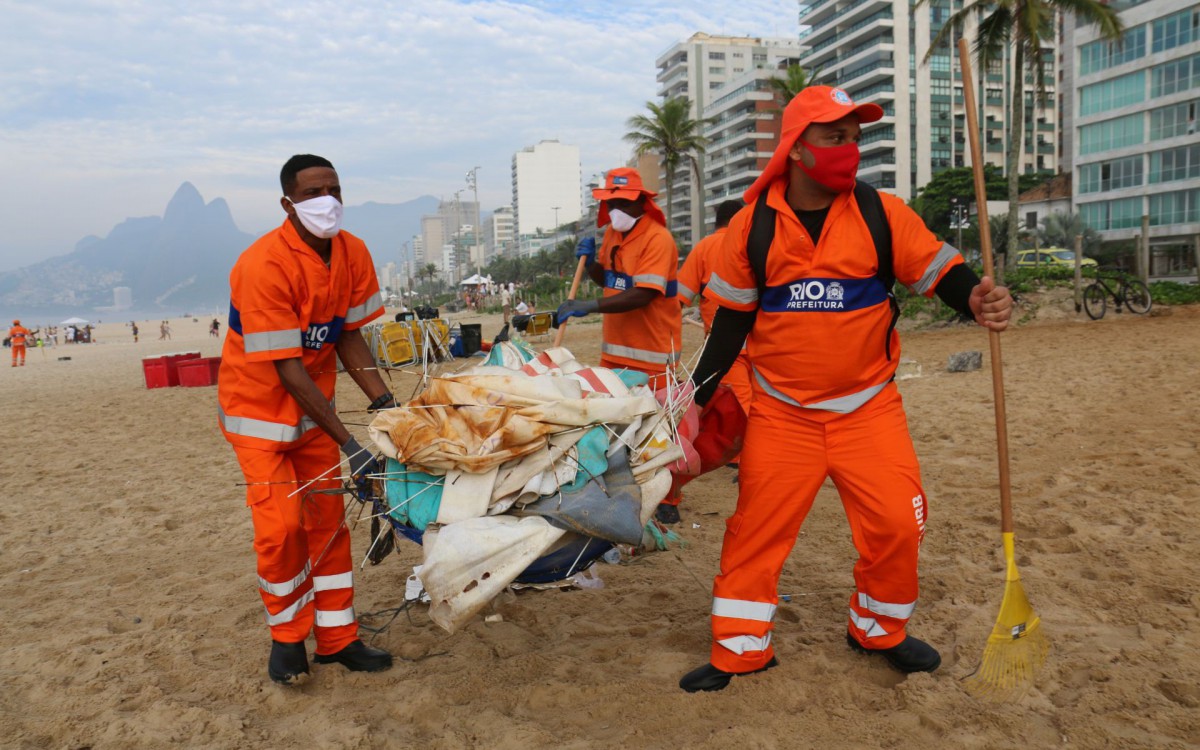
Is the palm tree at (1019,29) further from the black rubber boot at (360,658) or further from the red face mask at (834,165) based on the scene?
the black rubber boot at (360,658)

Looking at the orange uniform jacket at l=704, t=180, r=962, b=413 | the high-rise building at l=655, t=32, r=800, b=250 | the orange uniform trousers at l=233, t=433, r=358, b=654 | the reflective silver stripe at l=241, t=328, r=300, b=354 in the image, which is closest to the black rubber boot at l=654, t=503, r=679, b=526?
the orange uniform trousers at l=233, t=433, r=358, b=654

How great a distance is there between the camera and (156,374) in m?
15.0

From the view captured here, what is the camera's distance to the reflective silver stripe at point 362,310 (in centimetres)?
342

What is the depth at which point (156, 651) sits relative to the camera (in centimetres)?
352

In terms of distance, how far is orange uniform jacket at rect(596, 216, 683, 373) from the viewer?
478 centimetres

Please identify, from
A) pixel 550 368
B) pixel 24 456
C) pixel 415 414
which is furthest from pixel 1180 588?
pixel 24 456

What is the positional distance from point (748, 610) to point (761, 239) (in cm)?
135

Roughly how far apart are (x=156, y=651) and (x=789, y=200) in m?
3.31

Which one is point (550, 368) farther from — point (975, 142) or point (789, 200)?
point (975, 142)

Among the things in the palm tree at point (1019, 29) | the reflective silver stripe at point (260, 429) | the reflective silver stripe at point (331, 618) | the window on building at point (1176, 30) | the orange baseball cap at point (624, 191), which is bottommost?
the reflective silver stripe at point (331, 618)

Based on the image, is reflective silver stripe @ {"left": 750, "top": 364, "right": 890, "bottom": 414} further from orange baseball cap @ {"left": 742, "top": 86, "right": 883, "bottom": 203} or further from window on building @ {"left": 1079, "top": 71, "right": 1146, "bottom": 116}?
window on building @ {"left": 1079, "top": 71, "right": 1146, "bottom": 116}

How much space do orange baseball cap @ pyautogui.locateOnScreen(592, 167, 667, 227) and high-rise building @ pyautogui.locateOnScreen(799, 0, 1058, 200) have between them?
64.5 metres

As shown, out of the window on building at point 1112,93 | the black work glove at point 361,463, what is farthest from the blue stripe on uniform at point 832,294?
the window on building at point 1112,93

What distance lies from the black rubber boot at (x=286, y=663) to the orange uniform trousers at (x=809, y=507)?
1.66m
